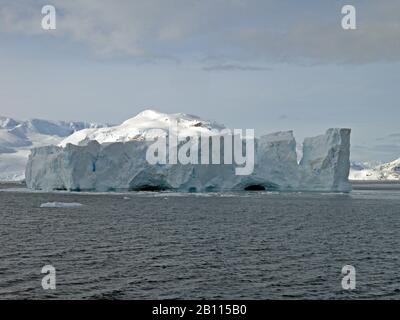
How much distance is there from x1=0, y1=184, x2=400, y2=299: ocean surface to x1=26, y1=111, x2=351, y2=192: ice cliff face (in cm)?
2402

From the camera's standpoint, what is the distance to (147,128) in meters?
122

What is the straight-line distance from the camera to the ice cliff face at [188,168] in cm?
6869

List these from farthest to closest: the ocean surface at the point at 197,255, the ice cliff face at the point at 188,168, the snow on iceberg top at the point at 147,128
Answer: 1. the snow on iceberg top at the point at 147,128
2. the ice cliff face at the point at 188,168
3. the ocean surface at the point at 197,255

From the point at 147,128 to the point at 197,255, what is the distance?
99572 mm

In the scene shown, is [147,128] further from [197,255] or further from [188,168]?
[197,255]

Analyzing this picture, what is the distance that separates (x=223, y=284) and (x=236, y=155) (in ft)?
168

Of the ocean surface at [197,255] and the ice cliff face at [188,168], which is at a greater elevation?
the ice cliff face at [188,168]

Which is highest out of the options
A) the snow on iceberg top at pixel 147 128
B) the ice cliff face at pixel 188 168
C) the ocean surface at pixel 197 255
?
the snow on iceberg top at pixel 147 128

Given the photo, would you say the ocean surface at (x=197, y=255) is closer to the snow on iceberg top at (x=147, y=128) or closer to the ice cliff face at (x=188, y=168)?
the ice cliff face at (x=188, y=168)

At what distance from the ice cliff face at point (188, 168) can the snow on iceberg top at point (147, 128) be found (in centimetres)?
3186

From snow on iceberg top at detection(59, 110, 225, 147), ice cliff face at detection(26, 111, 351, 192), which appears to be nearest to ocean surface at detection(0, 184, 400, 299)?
ice cliff face at detection(26, 111, 351, 192)

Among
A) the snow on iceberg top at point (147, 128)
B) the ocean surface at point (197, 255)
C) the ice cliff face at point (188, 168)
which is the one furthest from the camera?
the snow on iceberg top at point (147, 128)

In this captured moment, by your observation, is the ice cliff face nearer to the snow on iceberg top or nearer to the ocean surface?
the ocean surface

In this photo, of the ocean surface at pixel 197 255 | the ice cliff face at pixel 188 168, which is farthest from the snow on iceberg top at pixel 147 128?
the ocean surface at pixel 197 255
